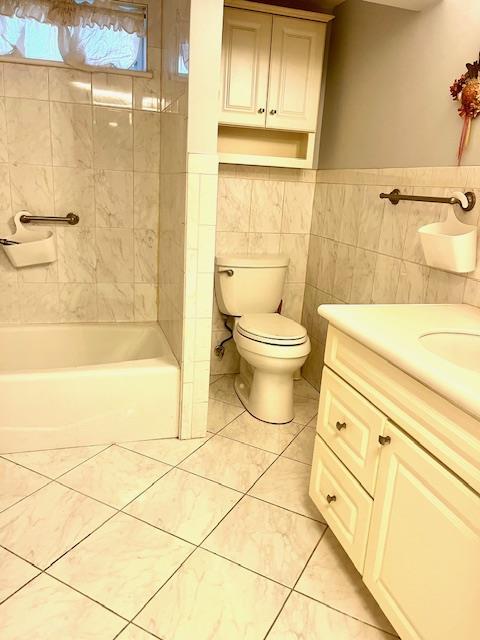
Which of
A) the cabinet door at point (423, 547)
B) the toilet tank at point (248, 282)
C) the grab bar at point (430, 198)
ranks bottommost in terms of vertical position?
the cabinet door at point (423, 547)

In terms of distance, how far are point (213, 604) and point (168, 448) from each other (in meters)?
0.87

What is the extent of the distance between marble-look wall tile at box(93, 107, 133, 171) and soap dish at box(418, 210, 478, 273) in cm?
167

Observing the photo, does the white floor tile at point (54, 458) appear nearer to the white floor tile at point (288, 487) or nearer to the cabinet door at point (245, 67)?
the white floor tile at point (288, 487)

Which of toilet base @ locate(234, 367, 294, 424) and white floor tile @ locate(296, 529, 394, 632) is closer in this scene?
white floor tile @ locate(296, 529, 394, 632)

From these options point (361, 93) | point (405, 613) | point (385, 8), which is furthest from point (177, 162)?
point (405, 613)

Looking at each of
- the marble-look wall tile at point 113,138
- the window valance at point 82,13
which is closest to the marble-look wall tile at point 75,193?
the marble-look wall tile at point 113,138

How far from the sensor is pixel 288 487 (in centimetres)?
196

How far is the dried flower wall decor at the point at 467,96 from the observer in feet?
5.16

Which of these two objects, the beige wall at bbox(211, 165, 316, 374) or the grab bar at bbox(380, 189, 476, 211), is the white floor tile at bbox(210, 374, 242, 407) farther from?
the grab bar at bbox(380, 189, 476, 211)

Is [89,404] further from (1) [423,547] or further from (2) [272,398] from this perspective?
(1) [423,547]

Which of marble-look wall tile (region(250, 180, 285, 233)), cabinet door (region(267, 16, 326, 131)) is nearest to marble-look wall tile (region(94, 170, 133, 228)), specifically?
marble-look wall tile (region(250, 180, 285, 233))

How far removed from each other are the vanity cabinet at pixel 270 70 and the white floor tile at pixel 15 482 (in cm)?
192

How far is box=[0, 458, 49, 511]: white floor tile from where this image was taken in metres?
1.79

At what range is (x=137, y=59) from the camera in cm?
250
